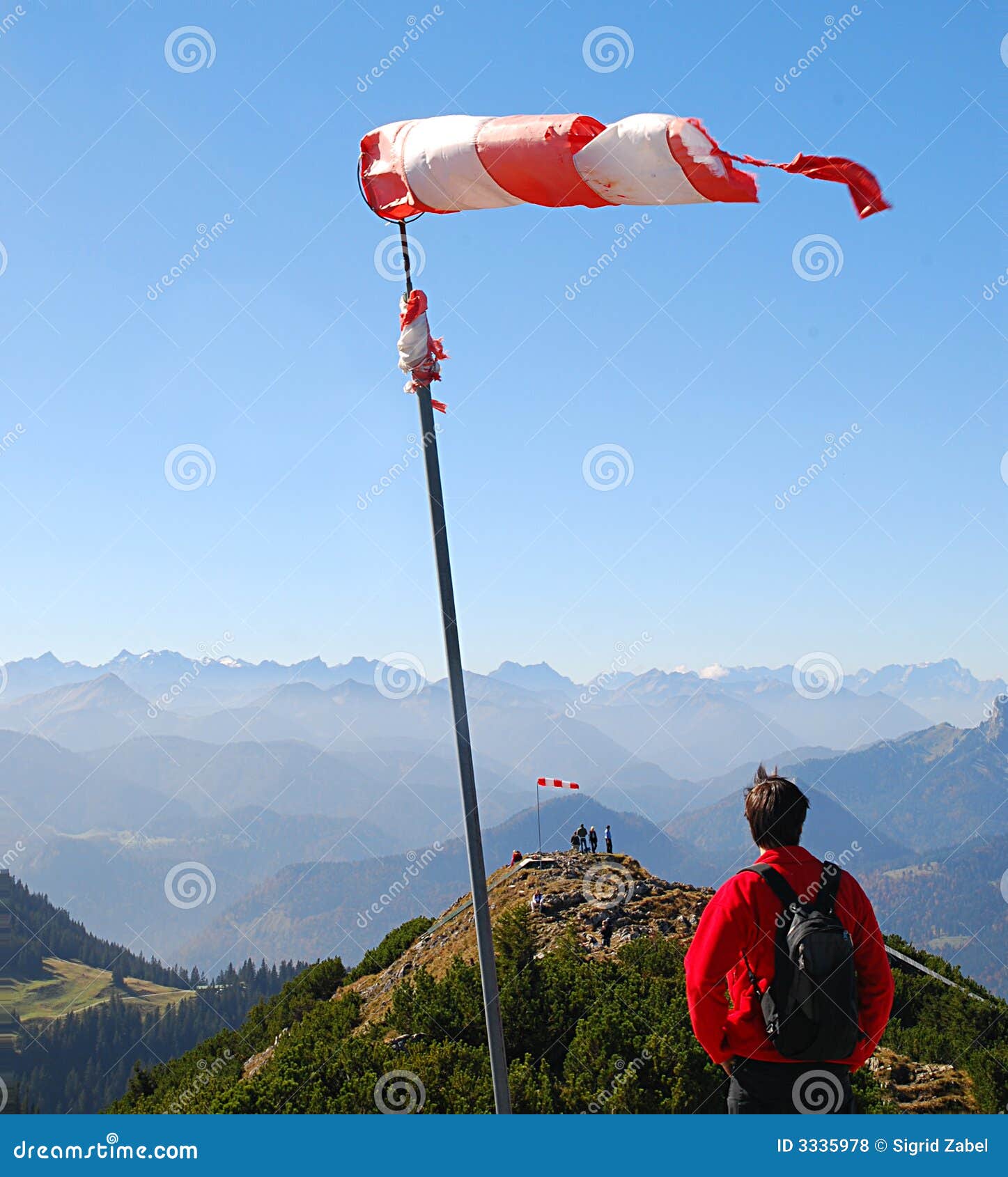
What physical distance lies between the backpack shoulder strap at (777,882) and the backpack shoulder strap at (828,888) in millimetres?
110

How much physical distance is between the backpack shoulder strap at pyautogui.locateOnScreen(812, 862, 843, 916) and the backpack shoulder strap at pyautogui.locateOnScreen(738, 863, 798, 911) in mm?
110

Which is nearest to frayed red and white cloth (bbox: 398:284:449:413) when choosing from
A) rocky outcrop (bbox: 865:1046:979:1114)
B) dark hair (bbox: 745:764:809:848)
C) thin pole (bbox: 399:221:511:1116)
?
thin pole (bbox: 399:221:511:1116)

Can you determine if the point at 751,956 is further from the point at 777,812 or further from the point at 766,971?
the point at 777,812

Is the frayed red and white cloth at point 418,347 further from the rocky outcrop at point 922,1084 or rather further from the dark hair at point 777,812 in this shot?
the rocky outcrop at point 922,1084

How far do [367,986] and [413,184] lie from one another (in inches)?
924

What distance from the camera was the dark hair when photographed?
4.66 meters

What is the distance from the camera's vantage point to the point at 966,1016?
20.1 m

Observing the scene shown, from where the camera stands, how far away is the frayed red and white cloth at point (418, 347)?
6789 millimetres

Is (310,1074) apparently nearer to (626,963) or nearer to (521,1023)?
(521,1023)

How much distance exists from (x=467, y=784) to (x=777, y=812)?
216 centimetres

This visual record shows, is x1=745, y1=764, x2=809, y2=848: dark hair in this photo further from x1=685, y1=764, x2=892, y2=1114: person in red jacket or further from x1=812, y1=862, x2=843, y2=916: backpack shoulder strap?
x1=812, y1=862, x2=843, y2=916: backpack shoulder strap

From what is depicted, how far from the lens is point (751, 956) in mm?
4473

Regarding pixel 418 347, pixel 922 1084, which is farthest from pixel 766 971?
pixel 922 1084
